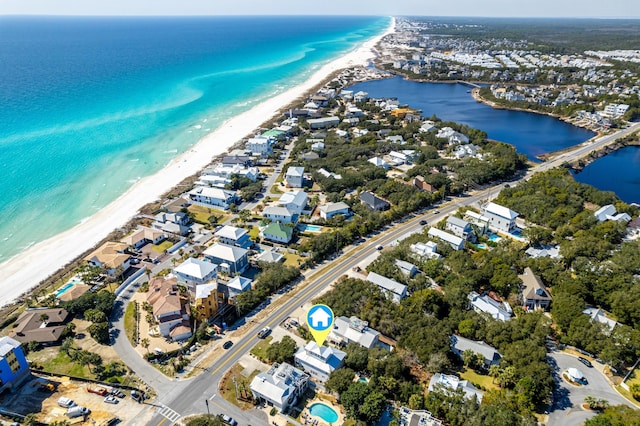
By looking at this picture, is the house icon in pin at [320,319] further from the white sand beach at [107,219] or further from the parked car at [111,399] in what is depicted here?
the white sand beach at [107,219]

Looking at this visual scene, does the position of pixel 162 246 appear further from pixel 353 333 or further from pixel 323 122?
pixel 323 122

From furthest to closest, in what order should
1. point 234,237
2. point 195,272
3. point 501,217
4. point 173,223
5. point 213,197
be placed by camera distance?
point 213,197
point 173,223
point 501,217
point 234,237
point 195,272

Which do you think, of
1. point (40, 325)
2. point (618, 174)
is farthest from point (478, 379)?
point (618, 174)

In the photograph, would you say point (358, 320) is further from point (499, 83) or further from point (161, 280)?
point (499, 83)

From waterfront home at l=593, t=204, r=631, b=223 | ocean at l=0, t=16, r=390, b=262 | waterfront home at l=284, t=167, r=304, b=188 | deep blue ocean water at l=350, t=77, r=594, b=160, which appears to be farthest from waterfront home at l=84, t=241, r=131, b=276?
deep blue ocean water at l=350, t=77, r=594, b=160

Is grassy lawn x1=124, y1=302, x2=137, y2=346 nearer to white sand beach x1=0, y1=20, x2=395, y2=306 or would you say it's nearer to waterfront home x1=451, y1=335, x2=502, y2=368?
white sand beach x1=0, y1=20, x2=395, y2=306
